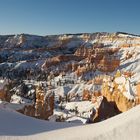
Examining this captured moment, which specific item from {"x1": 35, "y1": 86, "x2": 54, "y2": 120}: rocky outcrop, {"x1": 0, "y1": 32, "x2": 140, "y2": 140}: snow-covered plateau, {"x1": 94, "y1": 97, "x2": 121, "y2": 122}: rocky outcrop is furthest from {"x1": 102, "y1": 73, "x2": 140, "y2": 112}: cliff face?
{"x1": 35, "y1": 86, "x2": 54, "y2": 120}: rocky outcrop

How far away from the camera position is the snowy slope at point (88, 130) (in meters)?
7.03

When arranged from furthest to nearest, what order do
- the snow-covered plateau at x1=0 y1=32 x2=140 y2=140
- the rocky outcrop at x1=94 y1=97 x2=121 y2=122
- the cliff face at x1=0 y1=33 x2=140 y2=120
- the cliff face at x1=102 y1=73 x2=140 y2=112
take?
1. the cliff face at x1=0 y1=33 x2=140 y2=120
2. the cliff face at x1=102 y1=73 x2=140 y2=112
3. the rocky outcrop at x1=94 y1=97 x2=121 y2=122
4. the snow-covered plateau at x1=0 y1=32 x2=140 y2=140

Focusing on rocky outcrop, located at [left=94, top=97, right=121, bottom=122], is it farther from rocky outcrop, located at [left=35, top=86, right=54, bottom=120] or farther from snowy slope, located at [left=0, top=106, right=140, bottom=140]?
snowy slope, located at [left=0, top=106, right=140, bottom=140]

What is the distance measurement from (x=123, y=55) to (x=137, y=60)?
501 inches

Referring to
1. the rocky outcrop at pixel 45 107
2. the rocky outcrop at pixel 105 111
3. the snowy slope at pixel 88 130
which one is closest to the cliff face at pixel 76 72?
the rocky outcrop at pixel 45 107

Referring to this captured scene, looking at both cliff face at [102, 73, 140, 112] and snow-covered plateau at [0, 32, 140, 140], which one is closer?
snow-covered plateau at [0, 32, 140, 140]

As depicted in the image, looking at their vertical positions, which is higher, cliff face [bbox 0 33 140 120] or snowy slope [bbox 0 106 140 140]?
snowy slope [bbox 0 106 140 140]

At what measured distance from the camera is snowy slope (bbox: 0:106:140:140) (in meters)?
7.03

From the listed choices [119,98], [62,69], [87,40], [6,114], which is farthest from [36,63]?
[6,114]

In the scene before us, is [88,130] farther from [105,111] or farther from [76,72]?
[76,72]

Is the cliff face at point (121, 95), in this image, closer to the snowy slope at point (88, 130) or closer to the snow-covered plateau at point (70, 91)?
the snow-covered plateau at point (70, 91)

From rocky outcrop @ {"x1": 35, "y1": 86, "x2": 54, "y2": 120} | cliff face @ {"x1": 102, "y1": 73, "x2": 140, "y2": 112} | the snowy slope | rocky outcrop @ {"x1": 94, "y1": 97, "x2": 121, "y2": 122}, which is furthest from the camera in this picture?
cliff face @ {"x1": 102, "y1": 73, "x2": 140, "y2": 112}

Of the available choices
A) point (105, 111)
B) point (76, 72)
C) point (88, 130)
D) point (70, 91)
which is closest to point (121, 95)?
point (105, 111)

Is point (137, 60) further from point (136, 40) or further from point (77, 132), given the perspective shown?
point (77, 132)
